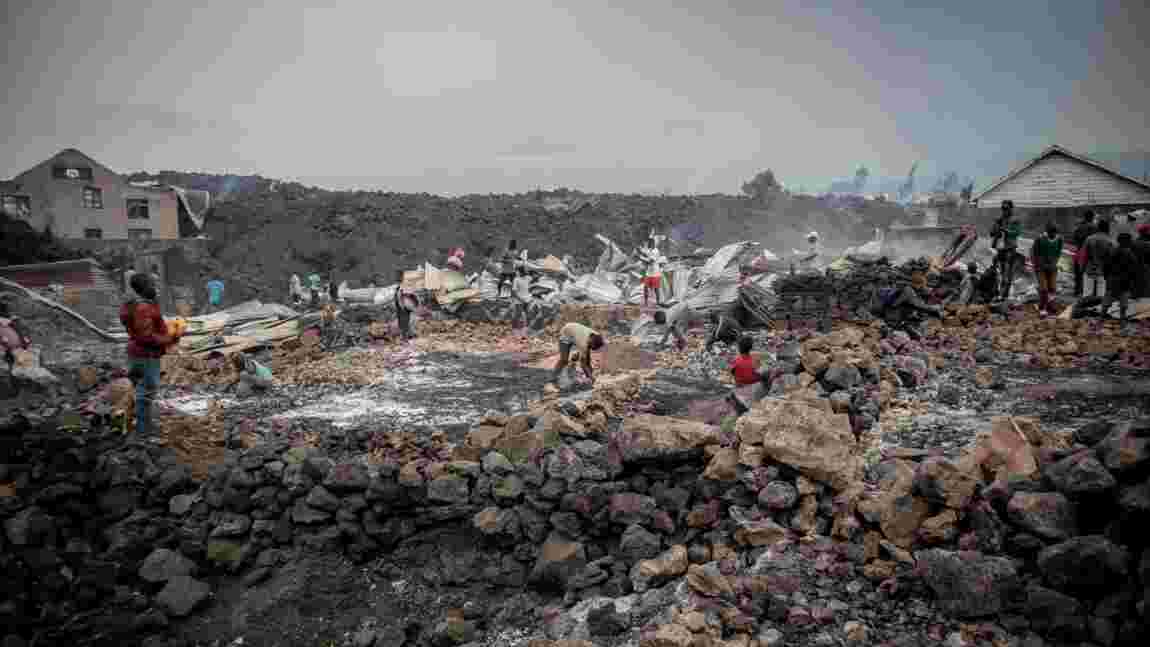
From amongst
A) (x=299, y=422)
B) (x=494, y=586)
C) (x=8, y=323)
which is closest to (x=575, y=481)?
(x=494, y=586)

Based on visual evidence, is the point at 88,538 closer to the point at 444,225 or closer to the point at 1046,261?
the point at 1046,261

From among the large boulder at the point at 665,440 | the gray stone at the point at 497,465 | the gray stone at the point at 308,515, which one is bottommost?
the gray stone at the point at 308,515

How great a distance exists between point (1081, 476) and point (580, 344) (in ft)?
17.9

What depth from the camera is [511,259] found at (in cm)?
1505

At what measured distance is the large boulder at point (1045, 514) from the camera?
9.39 feet

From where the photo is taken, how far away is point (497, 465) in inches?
200

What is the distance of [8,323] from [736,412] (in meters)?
9.08

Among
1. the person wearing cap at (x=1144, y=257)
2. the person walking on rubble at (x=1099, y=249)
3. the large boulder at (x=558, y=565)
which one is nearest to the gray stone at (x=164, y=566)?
the large boulder at (x=558, y=565)

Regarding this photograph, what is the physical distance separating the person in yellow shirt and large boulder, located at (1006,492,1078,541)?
4974mm

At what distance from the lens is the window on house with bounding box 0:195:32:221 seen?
26.0 meters

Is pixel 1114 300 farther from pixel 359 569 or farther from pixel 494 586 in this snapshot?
pixel 359 569

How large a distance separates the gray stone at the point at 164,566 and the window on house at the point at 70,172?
30.3 meters

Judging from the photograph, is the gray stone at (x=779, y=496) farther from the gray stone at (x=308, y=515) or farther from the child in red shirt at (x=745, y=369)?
the gray stone at (x=308, y=515)

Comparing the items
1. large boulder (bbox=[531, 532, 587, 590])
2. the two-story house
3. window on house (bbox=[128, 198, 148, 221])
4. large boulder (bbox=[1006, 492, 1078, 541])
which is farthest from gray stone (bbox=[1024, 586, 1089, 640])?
window on house (bbox=[128, 198, 148, 221])
